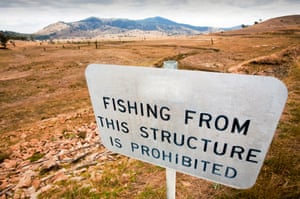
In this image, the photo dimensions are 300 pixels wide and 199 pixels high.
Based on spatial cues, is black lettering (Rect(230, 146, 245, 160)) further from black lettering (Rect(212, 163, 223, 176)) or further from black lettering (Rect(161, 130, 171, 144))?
black lettering (Rect(161, 130, 171, 144))

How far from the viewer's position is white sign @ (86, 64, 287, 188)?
933 mm

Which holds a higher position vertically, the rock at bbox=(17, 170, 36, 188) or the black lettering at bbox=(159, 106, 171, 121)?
the black lettering at bbox=(159, 106, 171, 121)

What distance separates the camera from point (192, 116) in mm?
1081

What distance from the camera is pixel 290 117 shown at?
172 inches

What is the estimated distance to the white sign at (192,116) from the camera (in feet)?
3.06

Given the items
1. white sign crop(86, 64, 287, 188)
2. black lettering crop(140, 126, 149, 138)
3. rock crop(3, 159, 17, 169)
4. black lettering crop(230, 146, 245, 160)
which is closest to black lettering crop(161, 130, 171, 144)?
white sign crop(86, 64, 287, 188)

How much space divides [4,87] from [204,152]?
17.2 metres

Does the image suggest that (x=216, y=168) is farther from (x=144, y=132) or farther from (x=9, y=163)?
(x=9, y=163)

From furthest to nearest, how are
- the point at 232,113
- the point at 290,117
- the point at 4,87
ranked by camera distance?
the point at 4,87
the point at 290,117
the point at 232,113

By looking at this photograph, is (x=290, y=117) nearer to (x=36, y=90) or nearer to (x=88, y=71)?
(x=88, y=71)

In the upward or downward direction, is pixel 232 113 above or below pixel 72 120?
above

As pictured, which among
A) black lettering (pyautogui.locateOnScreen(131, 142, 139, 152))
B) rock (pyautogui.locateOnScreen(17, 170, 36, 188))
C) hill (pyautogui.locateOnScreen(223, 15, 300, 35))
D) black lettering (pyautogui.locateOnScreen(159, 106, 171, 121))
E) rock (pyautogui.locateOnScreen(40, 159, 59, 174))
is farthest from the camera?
hill (pyautogui.locateOnScreen(223, 15, 300, 35))

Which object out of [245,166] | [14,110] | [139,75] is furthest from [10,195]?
[14,110]

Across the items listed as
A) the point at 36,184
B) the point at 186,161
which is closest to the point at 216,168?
the point at 186,161
